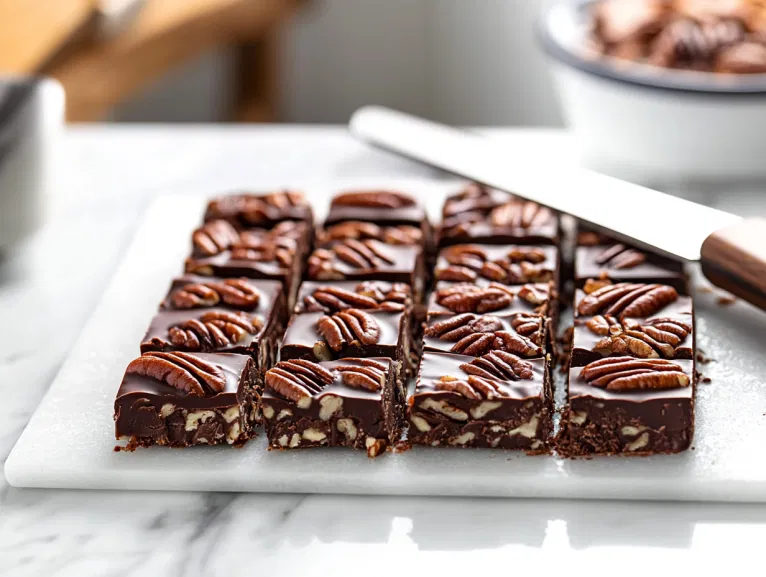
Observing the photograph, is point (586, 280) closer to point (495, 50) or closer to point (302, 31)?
point (495, 50)

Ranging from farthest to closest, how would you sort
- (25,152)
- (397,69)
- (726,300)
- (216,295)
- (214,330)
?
(397,69)
(25,152)
(726,300)
(216,295)
(214,330)

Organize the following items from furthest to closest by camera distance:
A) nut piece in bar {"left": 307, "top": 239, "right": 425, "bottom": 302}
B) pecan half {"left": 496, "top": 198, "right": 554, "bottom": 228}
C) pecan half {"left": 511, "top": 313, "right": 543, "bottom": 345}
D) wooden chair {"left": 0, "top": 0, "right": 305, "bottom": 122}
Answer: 1. wooden chair {"left": 0, "top": 0, "right": 305, "bottom": 122}
2. pecan half {"left": 496, "top": 198, "right": 554, "bottom": 228}
3. nut piece in bar {"left": 307, "top": 239, "right": 425, "bottom": 302}
4. pecan half {"left": 511, "top": 313, "right": 543, "bottom": 345}

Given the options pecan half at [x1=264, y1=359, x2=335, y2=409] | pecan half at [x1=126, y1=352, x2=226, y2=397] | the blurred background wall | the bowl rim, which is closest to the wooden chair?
the blurred background wall

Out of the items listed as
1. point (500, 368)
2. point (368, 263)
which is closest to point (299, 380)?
point (500, 368)

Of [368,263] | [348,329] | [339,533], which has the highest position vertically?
[368,263]

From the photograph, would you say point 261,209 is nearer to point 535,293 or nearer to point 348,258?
point 348,258

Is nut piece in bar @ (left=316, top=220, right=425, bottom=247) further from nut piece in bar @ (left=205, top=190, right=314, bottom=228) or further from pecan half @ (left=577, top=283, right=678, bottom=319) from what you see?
pecan half @ (left=577, top=283, right=678, bottom=319)
